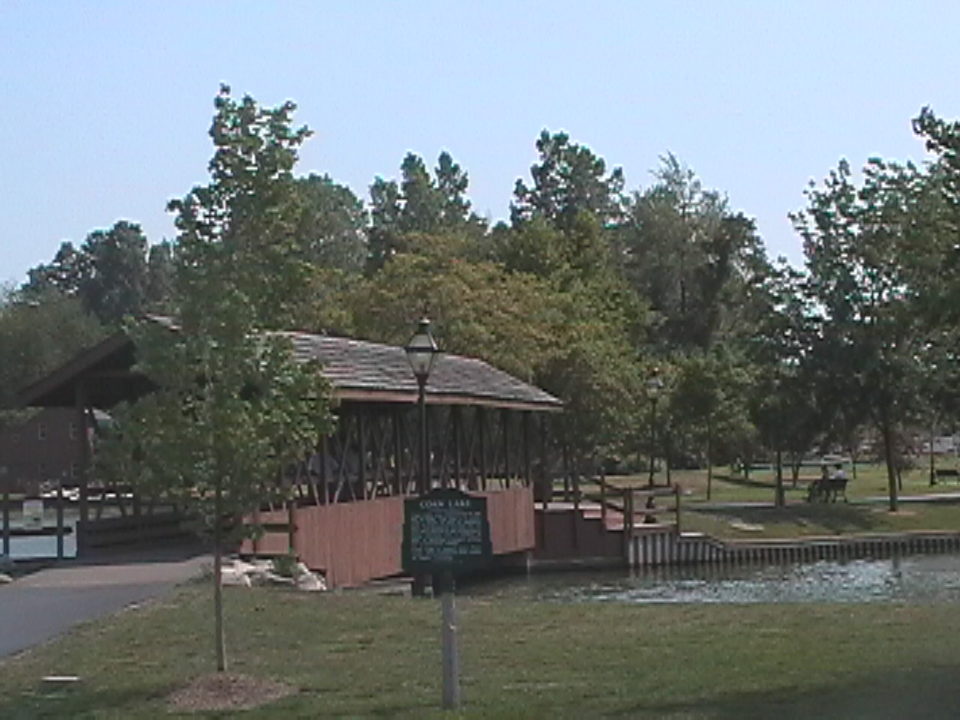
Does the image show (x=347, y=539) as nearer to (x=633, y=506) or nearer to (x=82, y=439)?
(x=82, y=439)

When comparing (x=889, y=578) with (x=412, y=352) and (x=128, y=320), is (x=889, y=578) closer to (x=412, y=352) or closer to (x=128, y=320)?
(x=412, y=352)

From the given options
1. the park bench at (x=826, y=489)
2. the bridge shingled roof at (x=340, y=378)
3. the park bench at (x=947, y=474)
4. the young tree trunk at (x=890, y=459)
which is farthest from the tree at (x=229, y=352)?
the park bench at (x=947, y=474)

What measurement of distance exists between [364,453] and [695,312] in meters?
62.4

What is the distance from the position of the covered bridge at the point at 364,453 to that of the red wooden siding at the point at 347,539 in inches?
0.9

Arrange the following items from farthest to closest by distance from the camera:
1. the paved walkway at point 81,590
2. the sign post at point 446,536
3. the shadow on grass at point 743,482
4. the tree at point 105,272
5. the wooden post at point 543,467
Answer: the tree at point 105,272
the shadow on grass at point 743,482
the wooden post at point 543,467
the paved walkway at point 81,590
the sign post at point 446,536

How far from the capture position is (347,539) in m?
29.3

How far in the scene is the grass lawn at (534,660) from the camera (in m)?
11.9

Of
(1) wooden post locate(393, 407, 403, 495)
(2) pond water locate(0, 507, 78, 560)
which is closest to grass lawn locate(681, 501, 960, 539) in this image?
(1) wooden post locate(393, 407, 403, 495)

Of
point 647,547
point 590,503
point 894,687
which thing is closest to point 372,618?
point 894,687

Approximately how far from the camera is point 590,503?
162 ft

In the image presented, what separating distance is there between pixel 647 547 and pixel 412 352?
22109 mm

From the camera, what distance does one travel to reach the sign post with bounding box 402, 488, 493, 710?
12500mm

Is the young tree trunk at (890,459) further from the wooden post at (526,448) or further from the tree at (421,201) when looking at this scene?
the tree at (421,201)

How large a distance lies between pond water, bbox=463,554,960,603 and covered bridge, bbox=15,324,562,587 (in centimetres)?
195
